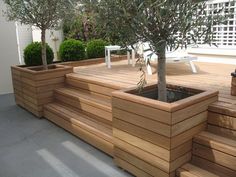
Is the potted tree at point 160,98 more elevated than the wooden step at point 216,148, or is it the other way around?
the potted tree at point 160,98

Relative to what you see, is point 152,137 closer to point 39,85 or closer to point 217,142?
point 217,142

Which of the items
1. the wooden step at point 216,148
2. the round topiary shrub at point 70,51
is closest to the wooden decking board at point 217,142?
the wooden step at point 216,148

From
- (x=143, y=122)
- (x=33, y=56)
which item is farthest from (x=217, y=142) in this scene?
(x=33, y=56)

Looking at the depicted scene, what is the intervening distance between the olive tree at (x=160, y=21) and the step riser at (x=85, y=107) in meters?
1.24

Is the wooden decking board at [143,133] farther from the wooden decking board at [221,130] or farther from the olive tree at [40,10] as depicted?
the olive tree at [40,10]

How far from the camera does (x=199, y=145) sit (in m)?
2.22

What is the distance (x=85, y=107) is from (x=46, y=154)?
0.84 meters

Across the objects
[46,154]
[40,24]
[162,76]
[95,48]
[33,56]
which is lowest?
[46,154]

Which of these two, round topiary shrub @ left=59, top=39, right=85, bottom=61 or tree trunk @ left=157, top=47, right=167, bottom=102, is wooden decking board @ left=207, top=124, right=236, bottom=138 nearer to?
tree trunk @ left=157, top=47, right=167, bottom=102

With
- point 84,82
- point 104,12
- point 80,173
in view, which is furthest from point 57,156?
point 104,12

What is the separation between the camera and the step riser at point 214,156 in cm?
201

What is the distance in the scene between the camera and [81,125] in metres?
3.23

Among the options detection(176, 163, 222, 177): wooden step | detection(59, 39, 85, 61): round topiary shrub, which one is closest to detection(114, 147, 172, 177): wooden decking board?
detection(176, 163, 222, 177): wooden step

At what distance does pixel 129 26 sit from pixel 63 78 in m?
2.51
